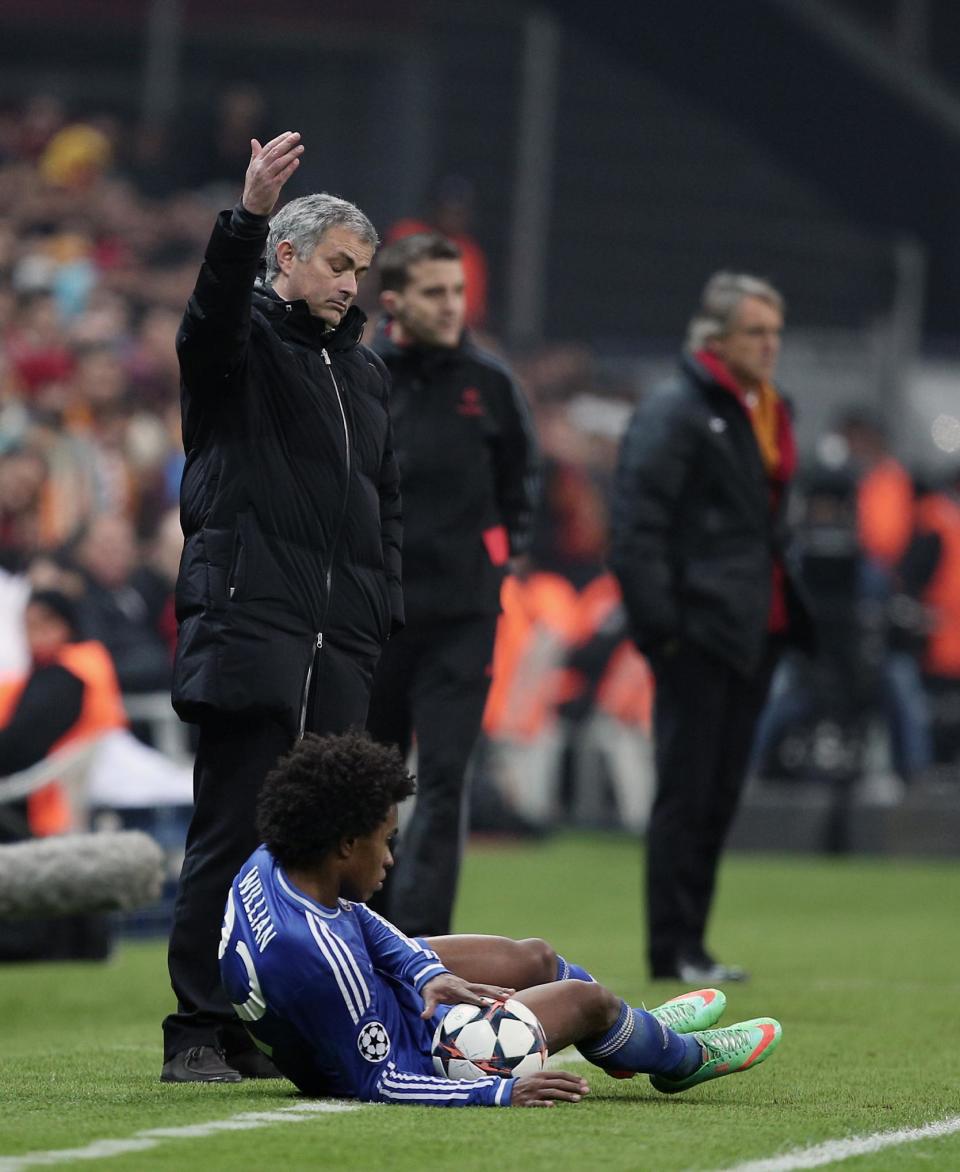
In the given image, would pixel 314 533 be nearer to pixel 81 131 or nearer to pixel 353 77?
pixel 81 131

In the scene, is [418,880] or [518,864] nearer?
[418,880]

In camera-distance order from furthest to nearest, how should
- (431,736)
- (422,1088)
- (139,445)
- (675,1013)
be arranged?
(139,445)
(431,736)
(675,1013)
(422,1088)

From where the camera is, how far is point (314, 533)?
626 cm

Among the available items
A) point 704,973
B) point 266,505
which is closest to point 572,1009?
point 266,505

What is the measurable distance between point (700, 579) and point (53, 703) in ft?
10.2

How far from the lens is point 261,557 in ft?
A: 20.2

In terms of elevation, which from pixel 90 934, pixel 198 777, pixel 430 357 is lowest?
pixel 90 934

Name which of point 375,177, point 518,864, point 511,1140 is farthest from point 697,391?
point 375,177

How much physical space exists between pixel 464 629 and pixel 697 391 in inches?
62.9

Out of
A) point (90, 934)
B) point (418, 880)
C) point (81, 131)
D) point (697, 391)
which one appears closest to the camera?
point (418, 880)

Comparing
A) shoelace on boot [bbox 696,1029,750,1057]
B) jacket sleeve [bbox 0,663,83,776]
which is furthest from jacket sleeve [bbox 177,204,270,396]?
jacket sleeve [bbox 0,663,83,776]

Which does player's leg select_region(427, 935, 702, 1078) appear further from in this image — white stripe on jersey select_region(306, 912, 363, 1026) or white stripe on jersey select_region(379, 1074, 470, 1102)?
white stripe on jersey select_region(306, 912, 363, 1026)

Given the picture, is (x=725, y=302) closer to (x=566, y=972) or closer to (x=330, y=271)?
(x=330, y=271)

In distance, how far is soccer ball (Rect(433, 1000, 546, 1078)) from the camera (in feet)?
18.4
